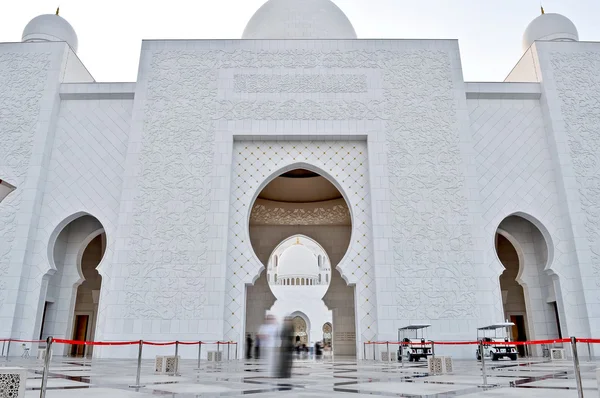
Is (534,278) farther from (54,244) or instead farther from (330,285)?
(54,244)

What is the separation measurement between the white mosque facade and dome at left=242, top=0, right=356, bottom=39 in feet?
4.27

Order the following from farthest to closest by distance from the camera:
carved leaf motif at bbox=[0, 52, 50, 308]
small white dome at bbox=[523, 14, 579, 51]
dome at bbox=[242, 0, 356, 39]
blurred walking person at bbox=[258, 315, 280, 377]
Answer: dome at bbox=[242, 0, 356, 39], small white dome at bbox=[523, 14, 579, 51], carved leaf motif at bbox=[0, 52, 50, 308], blurred walking person at bbox=[258, 315, 280, 377]

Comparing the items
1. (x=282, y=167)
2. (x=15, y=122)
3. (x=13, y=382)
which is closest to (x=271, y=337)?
(x=13, y=382)

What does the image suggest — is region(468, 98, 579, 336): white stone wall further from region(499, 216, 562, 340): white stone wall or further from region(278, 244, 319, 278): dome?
region(278, 244, 319, 278): dome

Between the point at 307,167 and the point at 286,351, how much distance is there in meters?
5.49

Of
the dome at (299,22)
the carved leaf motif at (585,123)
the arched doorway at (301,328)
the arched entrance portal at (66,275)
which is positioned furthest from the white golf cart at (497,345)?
the arched doorway at (301,328)

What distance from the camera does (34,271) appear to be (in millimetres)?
8188

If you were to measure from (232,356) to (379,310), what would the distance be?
8.92ft

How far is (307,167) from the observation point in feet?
29.4

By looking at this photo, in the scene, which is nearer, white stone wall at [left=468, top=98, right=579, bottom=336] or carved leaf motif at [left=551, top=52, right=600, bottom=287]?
white stone wall at [left=468, top=98, right=579, bottom=336]

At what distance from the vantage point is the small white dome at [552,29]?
1016cm

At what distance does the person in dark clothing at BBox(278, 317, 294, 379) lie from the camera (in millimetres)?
3799

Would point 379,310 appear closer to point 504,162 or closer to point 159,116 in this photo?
point 504,162

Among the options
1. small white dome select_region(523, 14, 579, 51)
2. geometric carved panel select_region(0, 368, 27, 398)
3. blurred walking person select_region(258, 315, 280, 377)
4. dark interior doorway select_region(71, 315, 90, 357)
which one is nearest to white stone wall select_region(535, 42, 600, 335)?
small white dome select_region(523, 14, 579, 51)
